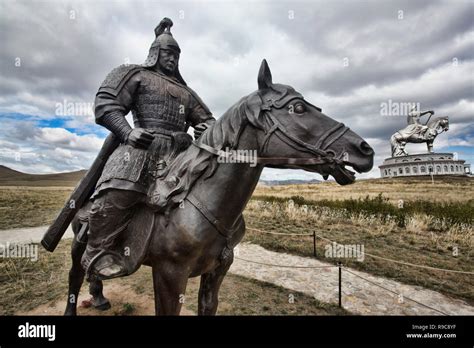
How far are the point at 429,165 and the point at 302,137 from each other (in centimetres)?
5158

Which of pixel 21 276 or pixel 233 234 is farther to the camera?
pixel 21 276

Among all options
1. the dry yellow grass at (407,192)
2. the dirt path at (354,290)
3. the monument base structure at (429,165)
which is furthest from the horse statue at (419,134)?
the dirt path at (354,290)

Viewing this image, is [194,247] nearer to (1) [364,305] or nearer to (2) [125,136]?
(2) [125,136]

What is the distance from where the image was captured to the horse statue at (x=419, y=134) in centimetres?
4847

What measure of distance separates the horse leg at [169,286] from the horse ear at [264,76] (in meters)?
1.78

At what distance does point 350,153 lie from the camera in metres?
1.83

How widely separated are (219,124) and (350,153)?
1.15m

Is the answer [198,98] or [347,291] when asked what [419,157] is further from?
[198,98]

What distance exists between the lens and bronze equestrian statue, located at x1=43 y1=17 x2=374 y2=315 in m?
1.93

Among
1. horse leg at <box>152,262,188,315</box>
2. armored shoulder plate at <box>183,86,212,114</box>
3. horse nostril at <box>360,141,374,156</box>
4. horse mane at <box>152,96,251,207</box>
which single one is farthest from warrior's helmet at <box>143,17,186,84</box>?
horse nostril at <box>360,141,374,156</box>

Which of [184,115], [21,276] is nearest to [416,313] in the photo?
[184,115]

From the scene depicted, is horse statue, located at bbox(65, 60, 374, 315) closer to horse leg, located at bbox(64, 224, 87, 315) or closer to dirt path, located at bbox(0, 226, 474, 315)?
horse leg, located at bbox(64, 224, 87, 315)

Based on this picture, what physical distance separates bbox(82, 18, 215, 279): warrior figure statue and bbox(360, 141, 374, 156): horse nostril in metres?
1.70

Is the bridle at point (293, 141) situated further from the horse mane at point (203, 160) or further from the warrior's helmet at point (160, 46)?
the warrior's helmet at point (160, 46)
